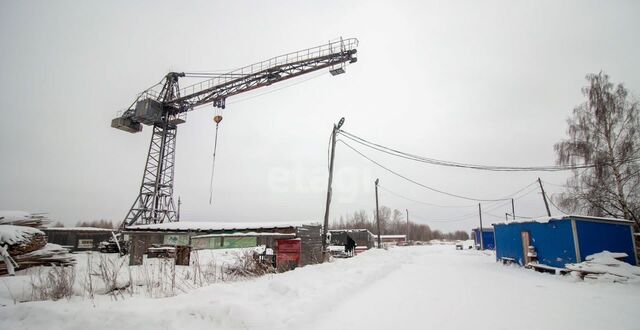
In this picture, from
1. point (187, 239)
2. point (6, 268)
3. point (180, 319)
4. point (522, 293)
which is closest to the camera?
point (180, 319)

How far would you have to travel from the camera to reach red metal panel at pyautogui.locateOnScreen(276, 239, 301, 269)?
35.6 ft

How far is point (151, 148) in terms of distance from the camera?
2636cm

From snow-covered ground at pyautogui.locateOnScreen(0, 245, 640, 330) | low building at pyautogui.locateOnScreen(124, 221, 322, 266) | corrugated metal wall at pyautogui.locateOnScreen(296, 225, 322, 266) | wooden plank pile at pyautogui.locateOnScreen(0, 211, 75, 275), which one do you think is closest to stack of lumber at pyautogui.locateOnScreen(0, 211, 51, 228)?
wooden plank pile at pyautogui.locateOnScreen(0, 211, 75, 275)

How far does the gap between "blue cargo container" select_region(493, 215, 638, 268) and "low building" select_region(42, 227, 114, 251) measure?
1398 inches

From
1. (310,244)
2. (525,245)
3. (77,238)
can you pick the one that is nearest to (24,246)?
(310,244)

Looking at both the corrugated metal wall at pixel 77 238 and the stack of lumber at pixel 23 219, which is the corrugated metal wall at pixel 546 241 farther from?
the corrugated metal wall at pixel 77 238

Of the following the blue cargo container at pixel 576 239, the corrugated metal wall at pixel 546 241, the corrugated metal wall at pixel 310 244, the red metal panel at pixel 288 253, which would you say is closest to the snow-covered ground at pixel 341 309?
the red metal panel at pixel 288 253

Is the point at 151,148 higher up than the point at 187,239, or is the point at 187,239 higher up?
the point at 151,148

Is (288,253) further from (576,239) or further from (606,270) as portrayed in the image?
(576,239)

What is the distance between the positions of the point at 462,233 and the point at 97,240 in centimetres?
12230

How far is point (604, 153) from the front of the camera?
1551cm

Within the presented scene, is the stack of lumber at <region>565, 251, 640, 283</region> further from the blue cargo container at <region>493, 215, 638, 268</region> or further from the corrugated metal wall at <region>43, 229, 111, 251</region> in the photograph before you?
the corrugated metal wall at <region>43, 229, 111, 251</region>

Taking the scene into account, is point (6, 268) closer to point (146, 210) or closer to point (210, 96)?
point (146, 210)

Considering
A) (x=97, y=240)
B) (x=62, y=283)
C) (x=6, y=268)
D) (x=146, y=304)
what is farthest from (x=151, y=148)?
(x=146, y=304)
